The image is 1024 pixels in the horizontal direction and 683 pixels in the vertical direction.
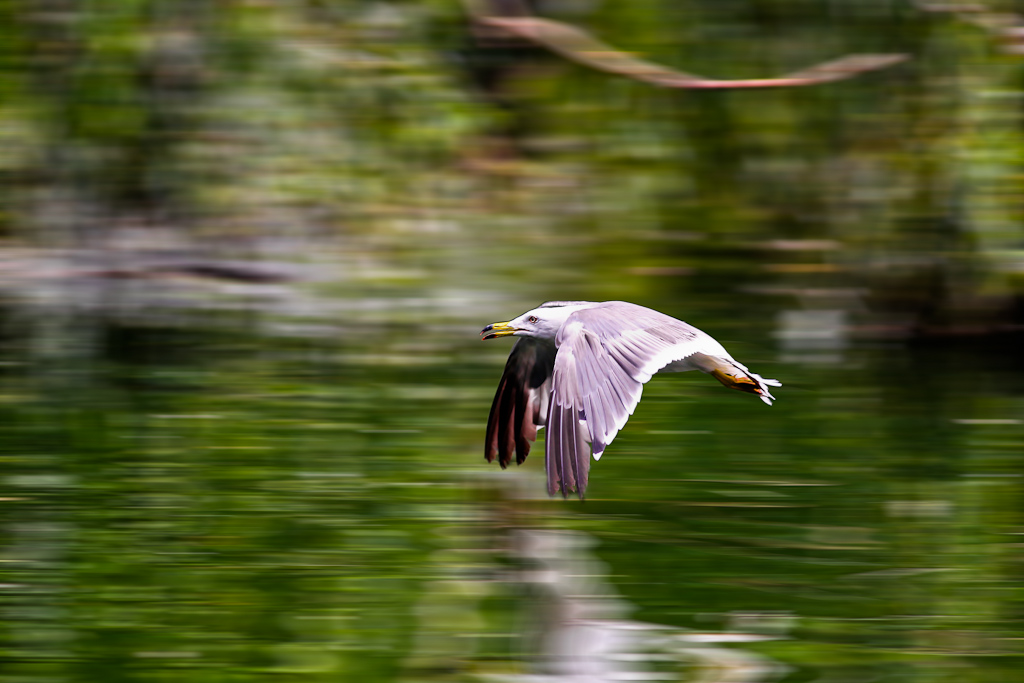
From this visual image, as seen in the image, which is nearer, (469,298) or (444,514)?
(444,514)

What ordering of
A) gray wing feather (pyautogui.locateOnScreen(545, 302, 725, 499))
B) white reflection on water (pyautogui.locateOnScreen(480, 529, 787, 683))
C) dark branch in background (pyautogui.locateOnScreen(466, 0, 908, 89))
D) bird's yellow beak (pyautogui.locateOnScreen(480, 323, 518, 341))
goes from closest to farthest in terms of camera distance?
gray wing feather (pyautogui.locateOnScreen(545, 302, 725, 499)) < bird's yellow beak (pyautogui.locateOnScreen(480, 323, 518, 341)) < white reflection on water (pyautogui.locateOnScreen(480, 529, 787, 683)) < dark branch in background (pyautogui.locateOnScreen(466, 0, 908, 89))

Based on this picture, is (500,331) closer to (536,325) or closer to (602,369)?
(536,325)

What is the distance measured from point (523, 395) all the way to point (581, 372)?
396 millimetres

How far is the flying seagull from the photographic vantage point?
2021 millimetres

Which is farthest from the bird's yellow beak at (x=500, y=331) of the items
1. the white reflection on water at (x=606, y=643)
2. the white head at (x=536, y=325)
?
the white reflection on water at (x=606, y=643)

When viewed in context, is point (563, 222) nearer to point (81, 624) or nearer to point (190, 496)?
point (190, 496)

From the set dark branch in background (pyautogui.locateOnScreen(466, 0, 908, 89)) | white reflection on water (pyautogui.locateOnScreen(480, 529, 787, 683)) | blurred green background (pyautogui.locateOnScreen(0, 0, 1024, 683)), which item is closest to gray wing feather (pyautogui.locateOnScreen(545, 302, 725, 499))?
white reflection on water (pyautogui.locateOnScreen(480, 529, 787, 683))

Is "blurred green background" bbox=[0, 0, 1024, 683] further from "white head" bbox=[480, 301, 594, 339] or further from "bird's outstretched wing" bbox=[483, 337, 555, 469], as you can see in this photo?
"white head" bbox=[480, 301, 594, 339]

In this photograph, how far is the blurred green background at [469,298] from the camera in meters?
3.22

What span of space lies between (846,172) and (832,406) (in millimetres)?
614

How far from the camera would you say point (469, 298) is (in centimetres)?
372

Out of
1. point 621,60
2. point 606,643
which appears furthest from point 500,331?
point 621,60

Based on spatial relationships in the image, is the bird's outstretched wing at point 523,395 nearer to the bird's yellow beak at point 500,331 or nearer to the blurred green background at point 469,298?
the bird's yellow beak at point 500,331

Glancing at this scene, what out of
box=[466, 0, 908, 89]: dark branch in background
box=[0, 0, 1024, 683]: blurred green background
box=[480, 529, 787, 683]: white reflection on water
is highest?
box=[466, 0, 908, 89]: dark branch in background
